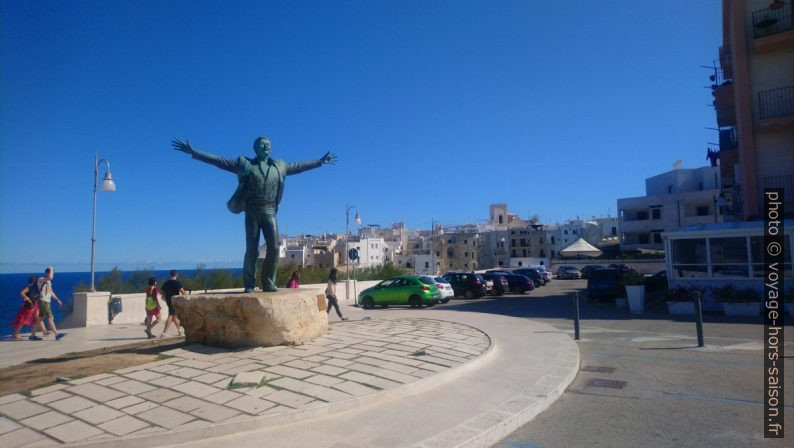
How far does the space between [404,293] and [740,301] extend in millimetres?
12080

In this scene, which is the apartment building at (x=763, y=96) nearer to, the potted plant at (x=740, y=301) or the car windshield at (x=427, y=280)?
the potted plant at (x=740, y=301)

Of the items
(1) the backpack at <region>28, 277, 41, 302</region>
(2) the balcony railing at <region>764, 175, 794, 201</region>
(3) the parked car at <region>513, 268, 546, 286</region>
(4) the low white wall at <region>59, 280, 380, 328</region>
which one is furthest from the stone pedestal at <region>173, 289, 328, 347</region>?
(3) the parked car at <region>513, 268, 546, 286</region>

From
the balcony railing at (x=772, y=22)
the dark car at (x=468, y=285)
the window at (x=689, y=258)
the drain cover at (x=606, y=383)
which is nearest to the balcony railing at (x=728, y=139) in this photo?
the balcony railing at (x=772, y=22)

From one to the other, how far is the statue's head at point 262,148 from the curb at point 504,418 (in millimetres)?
6353

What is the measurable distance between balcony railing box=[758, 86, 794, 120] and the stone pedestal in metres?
20.6

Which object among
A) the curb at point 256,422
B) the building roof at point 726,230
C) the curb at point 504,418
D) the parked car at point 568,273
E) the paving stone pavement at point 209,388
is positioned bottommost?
the parked car at point 568,273

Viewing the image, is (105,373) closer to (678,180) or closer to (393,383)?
(393,383)

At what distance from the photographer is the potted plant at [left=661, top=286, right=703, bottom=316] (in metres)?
15.0

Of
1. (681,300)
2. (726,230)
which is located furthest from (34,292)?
(726,230)

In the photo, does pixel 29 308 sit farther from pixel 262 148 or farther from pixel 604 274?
pixel 604 274

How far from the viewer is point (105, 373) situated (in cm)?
627

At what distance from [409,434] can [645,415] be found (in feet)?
9.40

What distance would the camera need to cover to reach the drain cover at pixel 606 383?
6574 mm

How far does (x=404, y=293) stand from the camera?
20375 millimetres
